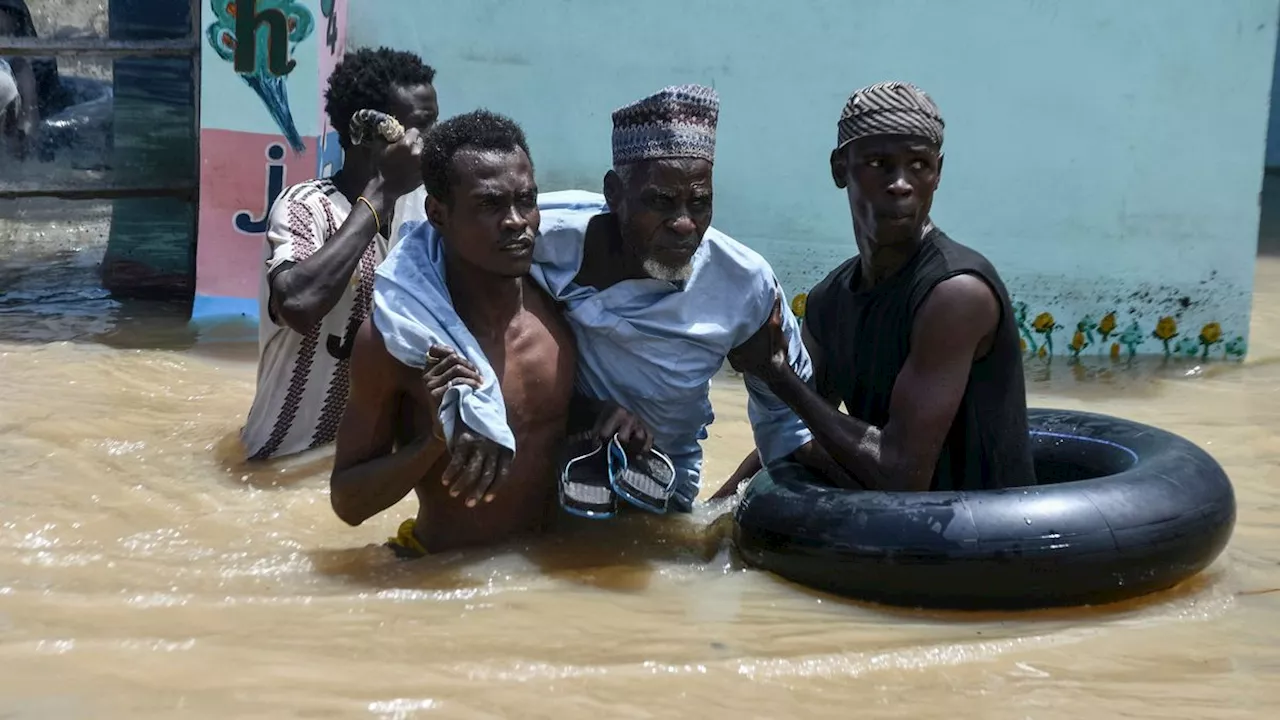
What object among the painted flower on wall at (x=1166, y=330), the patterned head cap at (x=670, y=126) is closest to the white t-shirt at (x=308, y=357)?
the patterned head cap at (x=670, y=126)

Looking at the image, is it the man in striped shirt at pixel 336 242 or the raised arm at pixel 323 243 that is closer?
the raised arm at pixel 323 243

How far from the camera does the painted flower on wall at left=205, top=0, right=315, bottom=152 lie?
672 centimetres

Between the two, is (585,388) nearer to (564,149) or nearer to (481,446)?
(481,446)

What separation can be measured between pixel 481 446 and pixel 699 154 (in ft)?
3.10

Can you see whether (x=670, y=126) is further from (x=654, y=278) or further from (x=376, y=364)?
(x=376, y=364)

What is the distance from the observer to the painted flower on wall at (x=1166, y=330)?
6953 mm

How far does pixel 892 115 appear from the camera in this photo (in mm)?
3619

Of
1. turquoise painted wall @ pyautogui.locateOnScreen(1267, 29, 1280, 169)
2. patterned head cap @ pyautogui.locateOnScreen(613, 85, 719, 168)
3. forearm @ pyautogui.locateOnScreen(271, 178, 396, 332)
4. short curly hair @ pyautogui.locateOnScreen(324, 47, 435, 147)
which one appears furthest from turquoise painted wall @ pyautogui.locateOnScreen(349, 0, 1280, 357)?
turquoise painted wall @ pyautogui.locateOnScreen(1267, 29, 1280, 169)

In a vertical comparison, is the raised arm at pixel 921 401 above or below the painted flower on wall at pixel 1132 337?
above

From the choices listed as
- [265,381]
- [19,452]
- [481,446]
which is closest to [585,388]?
[481,446]

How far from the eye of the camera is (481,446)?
3.22m

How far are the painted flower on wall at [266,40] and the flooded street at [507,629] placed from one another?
2.38 metres

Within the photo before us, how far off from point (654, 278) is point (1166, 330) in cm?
414

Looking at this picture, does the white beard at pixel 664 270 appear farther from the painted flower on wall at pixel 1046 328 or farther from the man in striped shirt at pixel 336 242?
the painted flower on wall at pixel 1046 328
